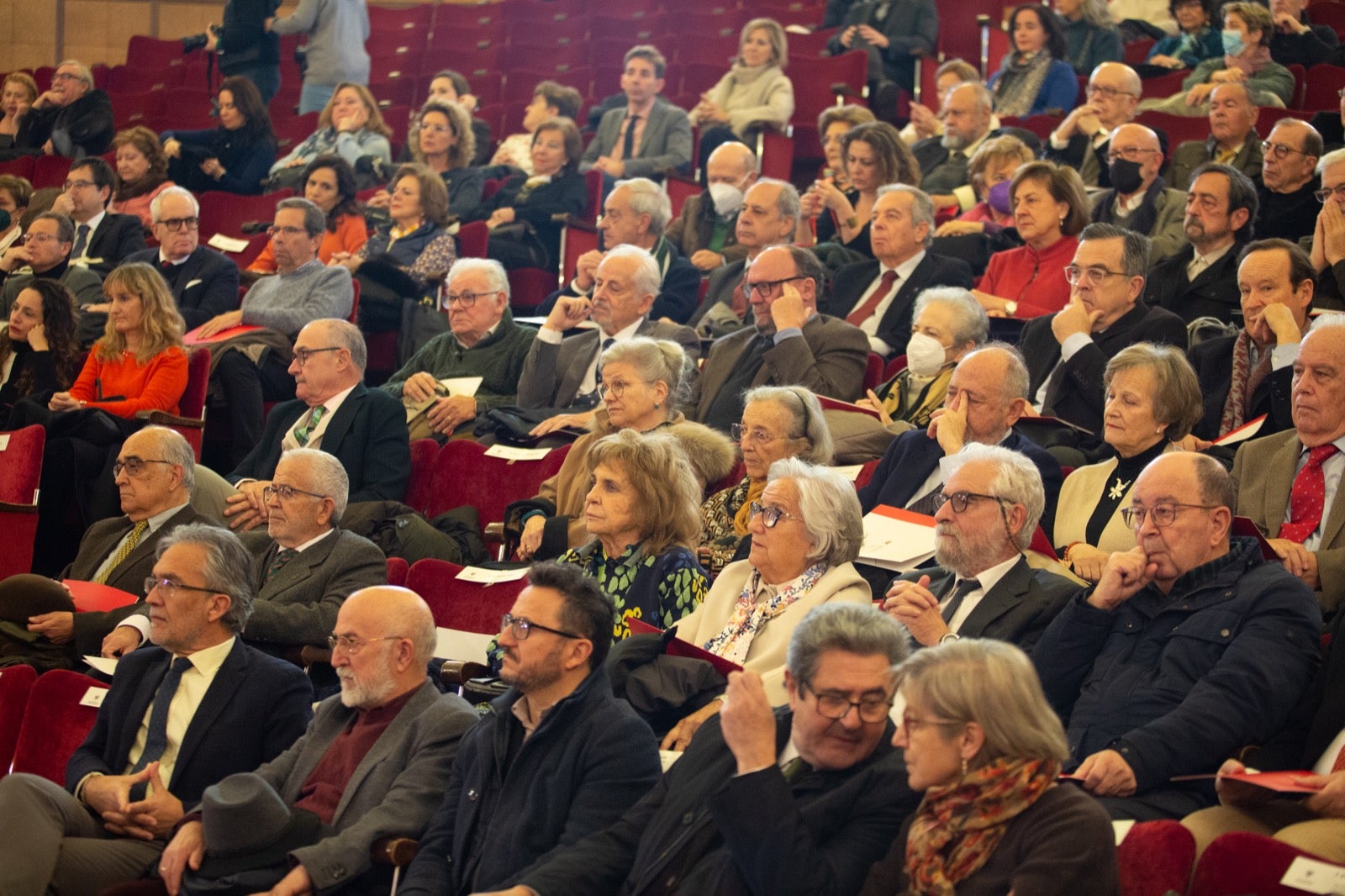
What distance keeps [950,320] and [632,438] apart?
1277 millimetres

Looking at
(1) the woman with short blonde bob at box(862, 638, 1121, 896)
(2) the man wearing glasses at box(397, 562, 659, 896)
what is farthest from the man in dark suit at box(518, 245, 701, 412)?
(1) the woman with short blonde bob at box(862, 638, 1121, 896)

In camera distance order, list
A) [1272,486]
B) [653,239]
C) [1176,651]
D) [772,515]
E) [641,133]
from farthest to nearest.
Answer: [641,133], [653,239], [1272,486], [772,515], [1176,651]

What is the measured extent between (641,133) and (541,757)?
5.59 m

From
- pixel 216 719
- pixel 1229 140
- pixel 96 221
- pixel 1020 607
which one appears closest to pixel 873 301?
pixel 1229 140

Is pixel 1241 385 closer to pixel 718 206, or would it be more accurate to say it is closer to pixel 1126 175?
pixel 1126 175

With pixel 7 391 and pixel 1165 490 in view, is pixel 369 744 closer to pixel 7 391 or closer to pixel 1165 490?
pixel 1165 490

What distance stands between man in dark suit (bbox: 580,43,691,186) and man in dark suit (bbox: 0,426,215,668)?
3664mm

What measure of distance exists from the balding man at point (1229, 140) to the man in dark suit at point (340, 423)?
3173 millimetres

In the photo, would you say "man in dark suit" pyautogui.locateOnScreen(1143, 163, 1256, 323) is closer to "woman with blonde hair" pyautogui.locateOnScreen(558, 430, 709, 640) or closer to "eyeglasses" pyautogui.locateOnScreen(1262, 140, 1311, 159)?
"eyeglasses" pyautogui.locateOnScreen(1262, 140, 1311, 159)

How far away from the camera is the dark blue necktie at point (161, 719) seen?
10.8 feet

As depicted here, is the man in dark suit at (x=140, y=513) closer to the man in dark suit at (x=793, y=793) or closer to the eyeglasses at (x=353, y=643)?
the eyeglasses at (x=353, y=643)

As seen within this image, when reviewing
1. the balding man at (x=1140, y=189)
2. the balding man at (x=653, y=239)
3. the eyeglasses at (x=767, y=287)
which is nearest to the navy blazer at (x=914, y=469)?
the eyeglasses at (x=767, y=287)

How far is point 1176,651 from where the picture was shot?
2.78 m

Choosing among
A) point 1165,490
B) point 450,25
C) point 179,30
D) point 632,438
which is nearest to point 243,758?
point 632,438
